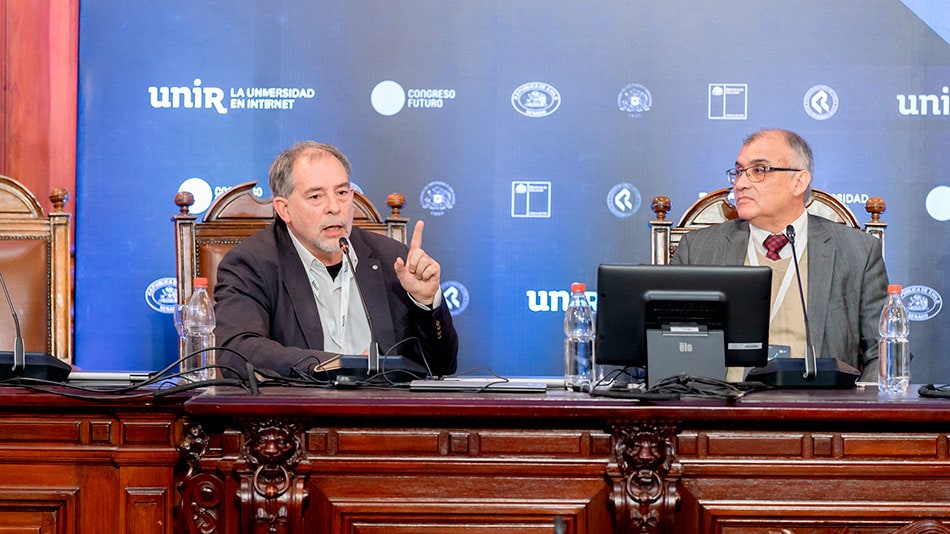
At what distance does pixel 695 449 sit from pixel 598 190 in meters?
2.31

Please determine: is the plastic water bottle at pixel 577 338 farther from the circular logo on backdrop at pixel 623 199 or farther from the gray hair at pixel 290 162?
the circular logo on backdrop at pixel 623 199

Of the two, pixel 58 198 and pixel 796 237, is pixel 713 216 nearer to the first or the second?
pixel 796 237

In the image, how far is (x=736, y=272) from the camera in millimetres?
2295

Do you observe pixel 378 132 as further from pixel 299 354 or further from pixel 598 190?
pixel 299 354

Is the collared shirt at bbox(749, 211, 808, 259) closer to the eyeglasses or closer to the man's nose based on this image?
the eyeglasses

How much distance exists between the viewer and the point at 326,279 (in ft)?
10.2

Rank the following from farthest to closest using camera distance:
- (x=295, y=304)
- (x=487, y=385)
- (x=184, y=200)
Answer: (x=184, y=200), (x=295, y=304), (x=487, y=385)

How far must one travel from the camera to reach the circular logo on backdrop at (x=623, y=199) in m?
4.23

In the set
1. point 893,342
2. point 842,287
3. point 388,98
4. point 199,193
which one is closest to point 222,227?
point 199,193

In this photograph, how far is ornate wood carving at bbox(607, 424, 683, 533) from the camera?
6.46 feet

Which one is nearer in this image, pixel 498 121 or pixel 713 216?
pixel 713 216

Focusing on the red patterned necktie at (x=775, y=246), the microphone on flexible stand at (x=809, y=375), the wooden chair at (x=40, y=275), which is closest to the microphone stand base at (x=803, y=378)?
the microphone on flexible stand at (x=809, y=375)

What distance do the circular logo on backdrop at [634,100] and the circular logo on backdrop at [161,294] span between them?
1922 millimetres

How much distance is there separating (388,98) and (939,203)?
2193 millimetres
